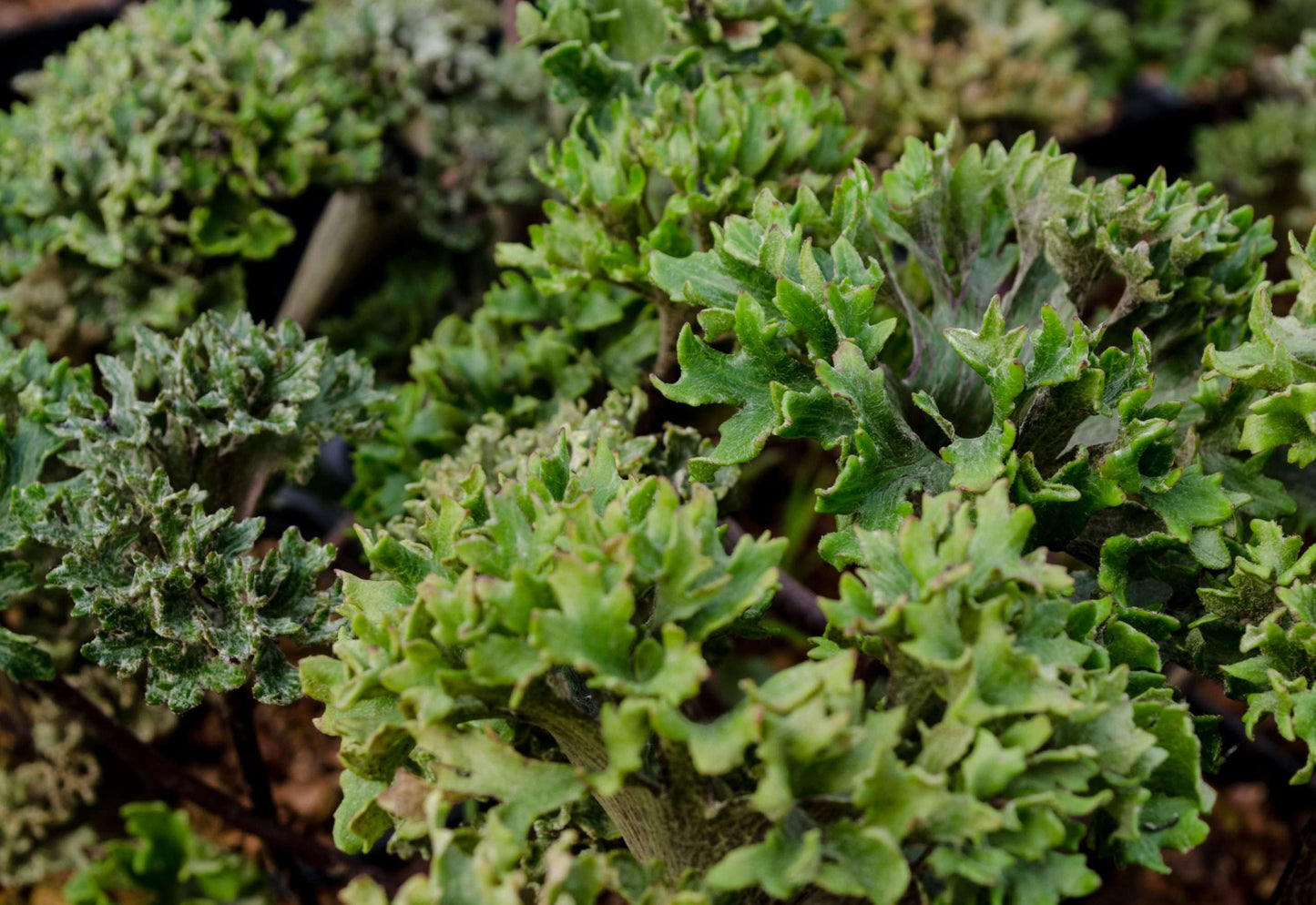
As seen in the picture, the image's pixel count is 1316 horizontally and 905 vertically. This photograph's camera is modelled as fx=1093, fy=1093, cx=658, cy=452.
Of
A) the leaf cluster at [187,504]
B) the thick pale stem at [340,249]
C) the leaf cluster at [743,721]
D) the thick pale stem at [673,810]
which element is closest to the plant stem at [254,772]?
the leaf cluster at [187,504]

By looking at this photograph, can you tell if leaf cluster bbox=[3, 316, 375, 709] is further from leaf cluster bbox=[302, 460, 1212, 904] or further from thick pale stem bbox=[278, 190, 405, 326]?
thick pale stem bbox=[278, 190, 405, 326]

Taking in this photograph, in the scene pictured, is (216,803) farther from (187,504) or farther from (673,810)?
(673,810)

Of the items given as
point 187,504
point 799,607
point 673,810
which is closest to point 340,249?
point 187,504

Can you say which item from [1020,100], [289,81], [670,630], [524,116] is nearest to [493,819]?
[670,630]

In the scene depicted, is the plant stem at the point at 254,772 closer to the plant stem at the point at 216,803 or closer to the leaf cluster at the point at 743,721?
the plant stem at the point at 216,803

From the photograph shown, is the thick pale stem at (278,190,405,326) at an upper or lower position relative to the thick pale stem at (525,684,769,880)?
upper

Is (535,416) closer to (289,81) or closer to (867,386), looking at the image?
(867,386)

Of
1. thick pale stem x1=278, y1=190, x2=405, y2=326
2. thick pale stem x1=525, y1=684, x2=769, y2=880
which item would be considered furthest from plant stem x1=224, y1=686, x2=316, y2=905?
thick pale stem x1=278, y1=190, x2=405, y2=326
